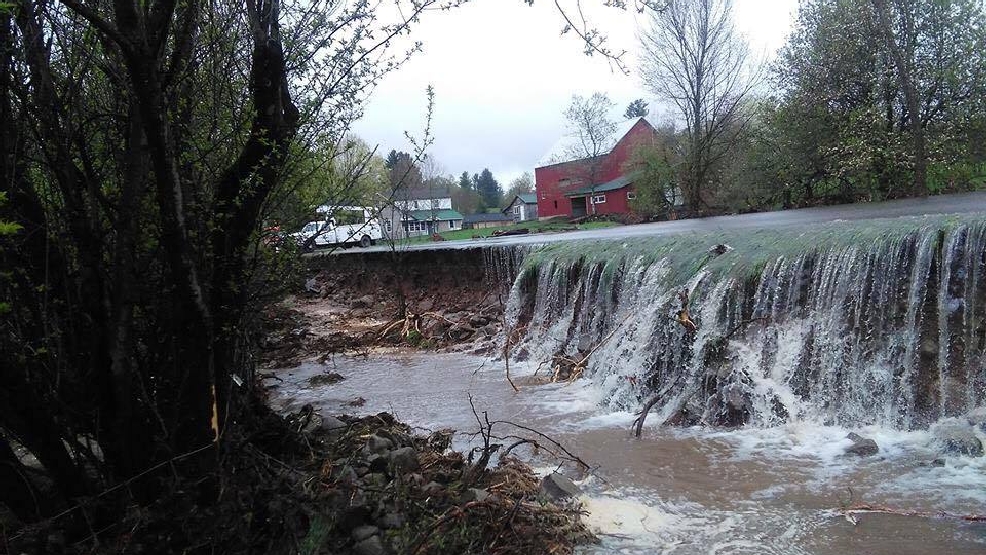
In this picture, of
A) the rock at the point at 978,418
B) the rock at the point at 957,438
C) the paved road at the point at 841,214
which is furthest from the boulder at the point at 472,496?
the paved road at the point at 841,214

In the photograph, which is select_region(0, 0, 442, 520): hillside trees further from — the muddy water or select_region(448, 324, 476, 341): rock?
select_region(448, 324, 476, 341): rock

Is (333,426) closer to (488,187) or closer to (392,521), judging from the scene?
(392,521)

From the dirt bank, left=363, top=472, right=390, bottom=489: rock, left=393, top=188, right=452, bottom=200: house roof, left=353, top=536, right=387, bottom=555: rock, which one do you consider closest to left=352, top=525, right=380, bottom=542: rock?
left=353, top=536, right=387, bottom=555: rock

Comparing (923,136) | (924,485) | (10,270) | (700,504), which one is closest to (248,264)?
(10,270)

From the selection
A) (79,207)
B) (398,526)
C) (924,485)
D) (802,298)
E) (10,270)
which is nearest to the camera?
(10,270)

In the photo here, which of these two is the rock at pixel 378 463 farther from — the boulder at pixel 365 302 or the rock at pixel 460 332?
the boulder at pixel 365 302

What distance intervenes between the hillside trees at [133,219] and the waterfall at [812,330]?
4600mm

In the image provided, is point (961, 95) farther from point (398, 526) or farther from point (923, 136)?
point (398, 526)

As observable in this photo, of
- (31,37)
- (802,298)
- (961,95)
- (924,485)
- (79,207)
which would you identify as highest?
(961,95)

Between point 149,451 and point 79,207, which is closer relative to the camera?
point 79,207

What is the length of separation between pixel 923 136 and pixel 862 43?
3.60 m

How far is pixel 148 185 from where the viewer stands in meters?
2.92

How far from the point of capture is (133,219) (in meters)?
2.67

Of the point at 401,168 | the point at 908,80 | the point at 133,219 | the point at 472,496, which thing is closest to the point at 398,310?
the point at 401,168
